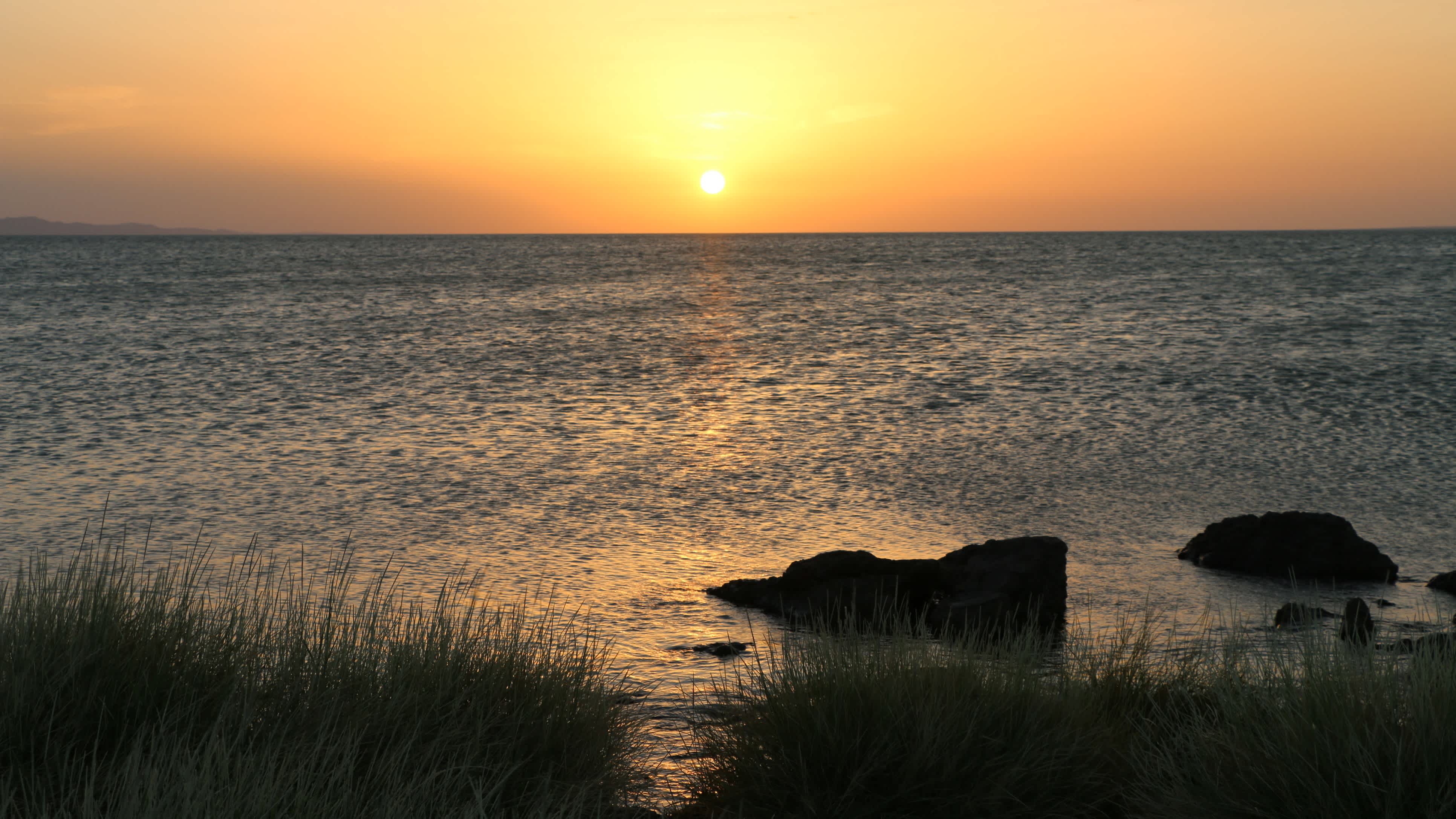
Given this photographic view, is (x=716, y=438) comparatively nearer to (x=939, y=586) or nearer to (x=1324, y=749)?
(x=939, y=586)

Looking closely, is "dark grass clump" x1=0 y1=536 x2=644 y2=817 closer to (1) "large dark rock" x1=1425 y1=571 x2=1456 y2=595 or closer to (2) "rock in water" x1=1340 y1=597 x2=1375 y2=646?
(2) "rock in water" x1=1340 y1=597 x2=1375 y2=646

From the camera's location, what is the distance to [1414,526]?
46.0ft

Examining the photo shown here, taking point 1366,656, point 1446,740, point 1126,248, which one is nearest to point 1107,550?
point 1366,656

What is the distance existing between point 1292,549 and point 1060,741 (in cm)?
808

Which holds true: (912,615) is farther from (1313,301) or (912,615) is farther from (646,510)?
(1313,301)

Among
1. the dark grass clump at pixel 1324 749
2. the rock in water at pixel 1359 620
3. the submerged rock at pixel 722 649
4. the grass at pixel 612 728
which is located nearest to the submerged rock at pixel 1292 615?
the rock in water at pixel 1359 620

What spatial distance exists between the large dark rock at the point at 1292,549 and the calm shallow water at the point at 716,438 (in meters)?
0.33

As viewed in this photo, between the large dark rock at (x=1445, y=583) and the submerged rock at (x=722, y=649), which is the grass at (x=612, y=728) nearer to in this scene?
the submerged rock at (x=722, y=649)

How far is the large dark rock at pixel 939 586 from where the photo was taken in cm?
967

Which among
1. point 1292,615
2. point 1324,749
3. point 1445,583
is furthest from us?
point 1445,583

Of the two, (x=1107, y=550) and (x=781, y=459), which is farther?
(x=781, y=459)

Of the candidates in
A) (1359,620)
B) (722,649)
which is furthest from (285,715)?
(1359,620)

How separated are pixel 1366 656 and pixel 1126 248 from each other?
161 m

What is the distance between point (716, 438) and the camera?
21.1 meters
